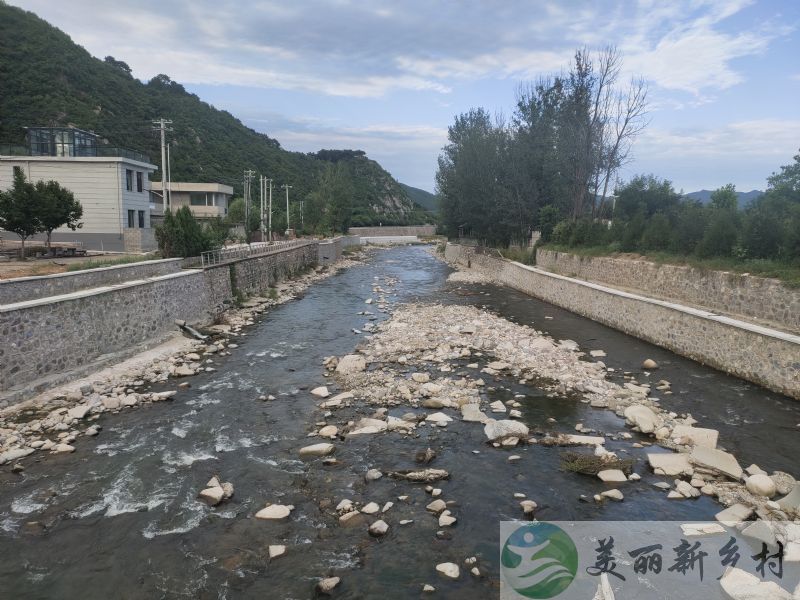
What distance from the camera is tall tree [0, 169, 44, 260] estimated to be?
966 inches

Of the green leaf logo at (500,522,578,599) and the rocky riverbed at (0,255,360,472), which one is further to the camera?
the rocky riverbed at (0,255,360,472)

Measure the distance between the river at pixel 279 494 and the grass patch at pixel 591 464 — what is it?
18 centimetres

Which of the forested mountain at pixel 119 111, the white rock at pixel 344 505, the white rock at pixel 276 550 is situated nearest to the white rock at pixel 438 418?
the white rock at pixel 344 505

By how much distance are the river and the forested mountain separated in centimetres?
5241

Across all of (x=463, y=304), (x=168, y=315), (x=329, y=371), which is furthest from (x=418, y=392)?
(x=463, y=304)

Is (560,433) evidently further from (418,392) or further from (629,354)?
(629,354)

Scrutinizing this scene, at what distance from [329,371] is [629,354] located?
9.69 meters

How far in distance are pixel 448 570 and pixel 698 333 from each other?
1234 cm

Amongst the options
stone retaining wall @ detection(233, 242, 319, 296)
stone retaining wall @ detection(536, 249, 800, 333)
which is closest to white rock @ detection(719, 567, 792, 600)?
stone retaining wall @ detection(536, 249, 800, 333)

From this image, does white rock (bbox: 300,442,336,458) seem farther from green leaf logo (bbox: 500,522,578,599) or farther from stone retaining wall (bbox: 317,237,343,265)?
stone retaining wall (bbox: 317,237,343,265)

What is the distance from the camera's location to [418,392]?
12367 millimetres

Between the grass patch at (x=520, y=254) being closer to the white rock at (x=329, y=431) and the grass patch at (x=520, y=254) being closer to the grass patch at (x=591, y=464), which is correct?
the grass patch at (x=591, y=464)

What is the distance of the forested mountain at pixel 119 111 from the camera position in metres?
57.0

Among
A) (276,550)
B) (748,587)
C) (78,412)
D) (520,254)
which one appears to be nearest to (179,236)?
(78,412)
